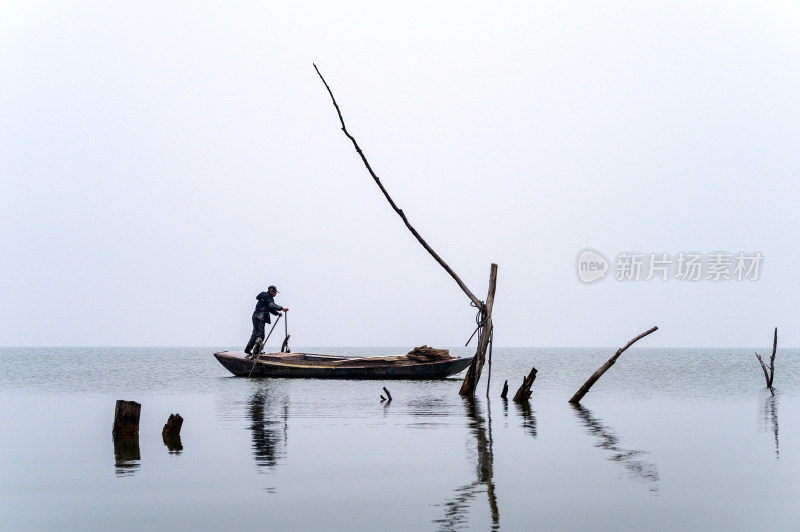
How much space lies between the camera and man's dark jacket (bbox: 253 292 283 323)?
30688 millimetres

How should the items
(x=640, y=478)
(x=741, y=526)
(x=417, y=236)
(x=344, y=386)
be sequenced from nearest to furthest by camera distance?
(x=741, y=526)
(x=640, y=478)
(x=417, y=236)
(x=344, y=386)

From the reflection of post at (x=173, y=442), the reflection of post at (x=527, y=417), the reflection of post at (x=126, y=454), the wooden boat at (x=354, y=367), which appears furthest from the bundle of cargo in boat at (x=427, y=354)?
the reflection of post at (x=126, y=454)

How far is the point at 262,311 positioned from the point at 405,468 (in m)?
20.0

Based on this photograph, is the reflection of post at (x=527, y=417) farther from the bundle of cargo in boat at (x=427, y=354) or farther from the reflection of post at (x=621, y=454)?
the bundle of cargo in boat at (x=427, y=354)

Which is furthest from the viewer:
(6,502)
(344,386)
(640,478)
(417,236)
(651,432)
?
(344,386)

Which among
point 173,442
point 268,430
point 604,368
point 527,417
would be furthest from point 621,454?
point 604,368

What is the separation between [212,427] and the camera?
651 inches

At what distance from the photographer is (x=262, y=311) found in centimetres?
3098

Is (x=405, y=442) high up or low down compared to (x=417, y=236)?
down

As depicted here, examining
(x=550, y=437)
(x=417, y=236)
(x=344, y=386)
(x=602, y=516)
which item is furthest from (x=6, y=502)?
(x=344, y=386)

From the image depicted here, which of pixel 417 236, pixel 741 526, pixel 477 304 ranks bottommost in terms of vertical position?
pixel 741 526

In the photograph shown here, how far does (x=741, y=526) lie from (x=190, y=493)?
558 centimetres

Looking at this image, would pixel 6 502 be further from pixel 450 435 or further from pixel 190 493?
pixel 450 435

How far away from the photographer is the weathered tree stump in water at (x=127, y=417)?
14508 millimetres
